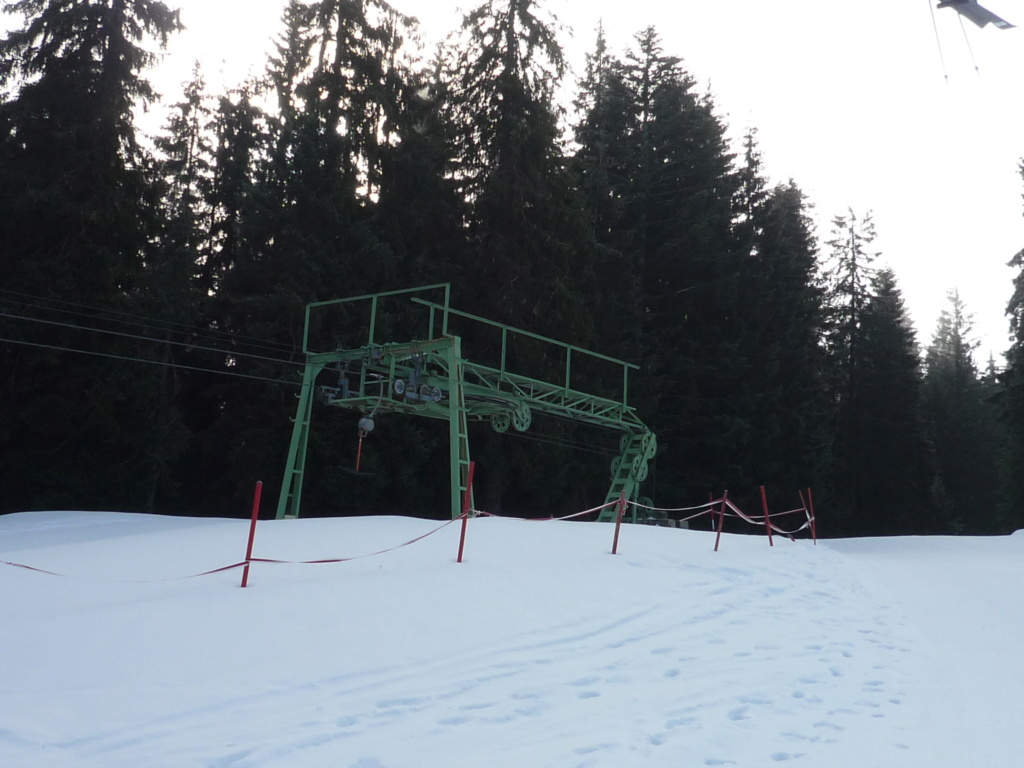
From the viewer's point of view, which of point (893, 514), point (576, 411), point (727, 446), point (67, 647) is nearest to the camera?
point (67, 647)

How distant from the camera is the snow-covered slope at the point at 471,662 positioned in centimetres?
570

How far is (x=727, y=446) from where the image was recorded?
120 feet

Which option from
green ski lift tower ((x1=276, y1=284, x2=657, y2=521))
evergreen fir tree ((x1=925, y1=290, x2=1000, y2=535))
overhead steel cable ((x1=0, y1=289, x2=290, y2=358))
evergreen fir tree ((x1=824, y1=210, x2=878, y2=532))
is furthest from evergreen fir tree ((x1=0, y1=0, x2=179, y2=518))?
evergreen fir tree ((x1=925, y1=290, x2=1000, y2=535))

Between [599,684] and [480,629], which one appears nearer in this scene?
[599,684]

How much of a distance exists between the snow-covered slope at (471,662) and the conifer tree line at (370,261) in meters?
13.9

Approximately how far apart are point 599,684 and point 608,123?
3500cm

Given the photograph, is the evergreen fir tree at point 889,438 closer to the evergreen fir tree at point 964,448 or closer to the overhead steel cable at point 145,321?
the evergreen fir tree at point 964,448

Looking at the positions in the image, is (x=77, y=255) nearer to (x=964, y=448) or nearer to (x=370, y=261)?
(x=370, y=261)

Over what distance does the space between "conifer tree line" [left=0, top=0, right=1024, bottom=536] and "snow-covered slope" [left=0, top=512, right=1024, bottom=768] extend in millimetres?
13869

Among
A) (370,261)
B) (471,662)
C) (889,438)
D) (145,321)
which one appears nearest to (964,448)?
(889,438)

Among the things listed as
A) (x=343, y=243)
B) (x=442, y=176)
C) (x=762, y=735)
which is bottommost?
(x=762, y=735)

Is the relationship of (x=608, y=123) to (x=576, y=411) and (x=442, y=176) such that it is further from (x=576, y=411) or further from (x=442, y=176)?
(x=576, y=411)

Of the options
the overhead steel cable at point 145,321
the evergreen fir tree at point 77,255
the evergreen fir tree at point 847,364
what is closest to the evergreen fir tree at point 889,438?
the evergreen fir tree at point 847,364

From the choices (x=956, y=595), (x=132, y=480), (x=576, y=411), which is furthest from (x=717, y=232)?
(x=956, y=595)
